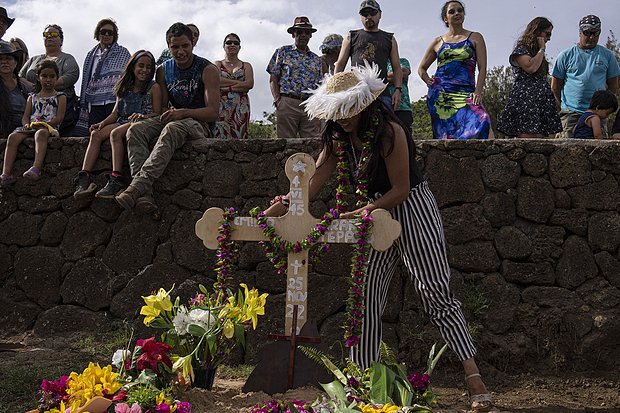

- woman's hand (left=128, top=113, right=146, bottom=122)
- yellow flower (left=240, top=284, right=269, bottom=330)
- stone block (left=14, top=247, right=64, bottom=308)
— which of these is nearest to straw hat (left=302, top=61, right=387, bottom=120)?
yellow flower (left=240, top=284, right=269, bottom=330)

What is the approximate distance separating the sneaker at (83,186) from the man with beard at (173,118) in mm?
476

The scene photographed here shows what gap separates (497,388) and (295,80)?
11.1 ft

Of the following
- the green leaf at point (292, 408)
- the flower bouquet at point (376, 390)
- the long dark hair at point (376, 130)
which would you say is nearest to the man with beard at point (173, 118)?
the long dark hair at point (376, 130)

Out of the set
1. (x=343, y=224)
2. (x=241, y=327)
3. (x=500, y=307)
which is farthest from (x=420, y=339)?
(x=241, y=327)

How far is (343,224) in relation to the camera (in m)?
4.05

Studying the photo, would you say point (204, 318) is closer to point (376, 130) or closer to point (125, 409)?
point (125, 409)

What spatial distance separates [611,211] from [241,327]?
3504 mm

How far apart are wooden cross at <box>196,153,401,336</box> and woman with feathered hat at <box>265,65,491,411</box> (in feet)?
0.43

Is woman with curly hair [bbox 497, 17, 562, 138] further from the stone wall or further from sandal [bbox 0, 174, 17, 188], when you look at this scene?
sandal [bbox 0, 174, 17, 188]

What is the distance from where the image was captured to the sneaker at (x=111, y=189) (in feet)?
20.5

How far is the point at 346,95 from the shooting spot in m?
4.02

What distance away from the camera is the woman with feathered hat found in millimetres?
4125

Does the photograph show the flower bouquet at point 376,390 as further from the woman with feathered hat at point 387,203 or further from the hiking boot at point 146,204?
the hiking boot at point 146,204

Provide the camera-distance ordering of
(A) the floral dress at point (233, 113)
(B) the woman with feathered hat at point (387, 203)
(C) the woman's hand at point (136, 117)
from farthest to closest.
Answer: (A) the floral dress at point (233, 113)
(C) the woman's hand at point (136, 117)
(B) the woman with feathered hat at point (387, 203)
